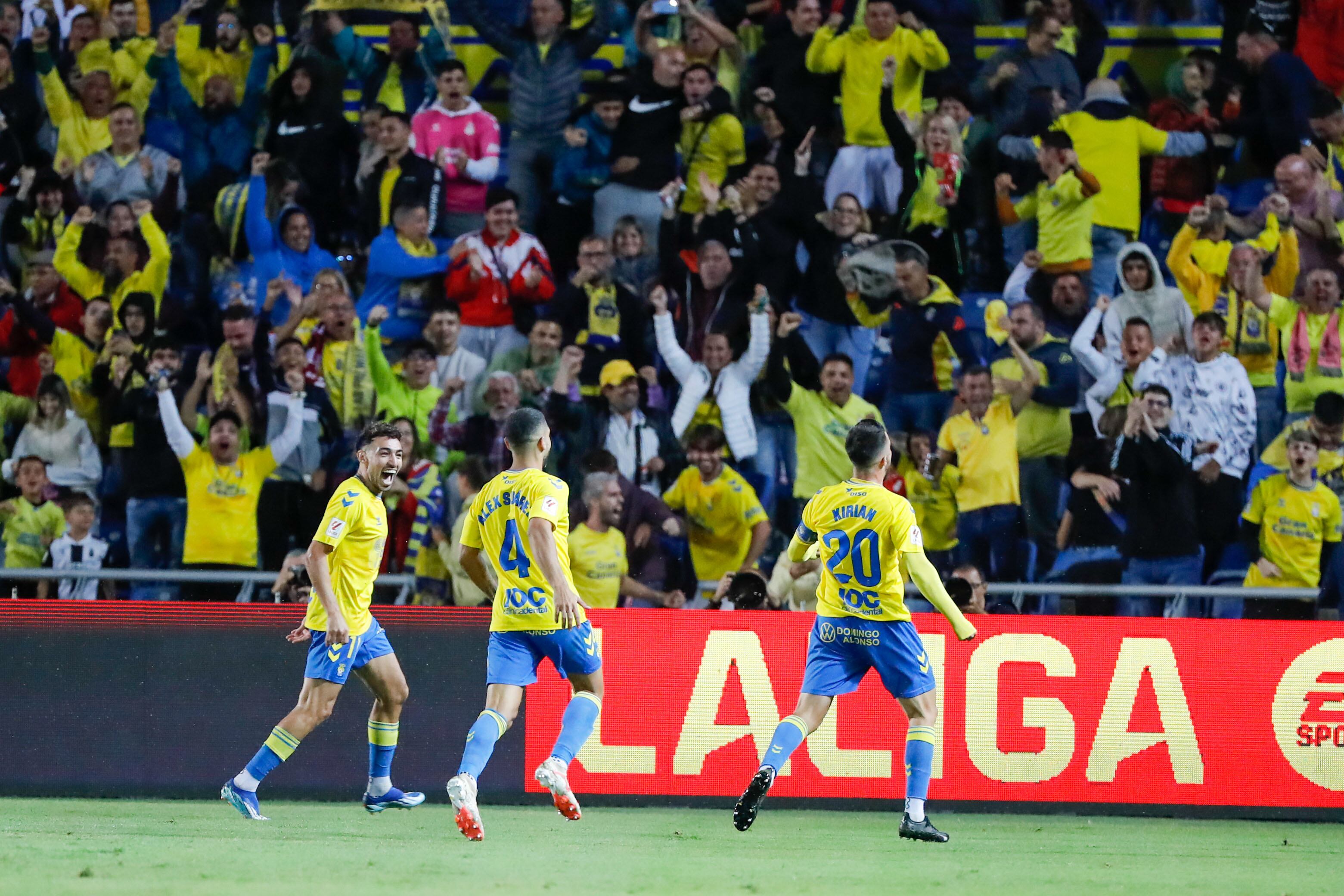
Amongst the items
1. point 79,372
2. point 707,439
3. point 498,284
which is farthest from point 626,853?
point 79,372

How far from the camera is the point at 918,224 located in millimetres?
12641

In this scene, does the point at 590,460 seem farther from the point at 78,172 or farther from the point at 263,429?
the point at 78,172

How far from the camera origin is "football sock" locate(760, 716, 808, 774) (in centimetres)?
723

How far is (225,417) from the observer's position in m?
12.0

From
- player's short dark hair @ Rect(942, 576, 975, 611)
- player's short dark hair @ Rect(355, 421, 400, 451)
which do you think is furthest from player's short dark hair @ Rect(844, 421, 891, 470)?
player's short dark hair @ Rect(942, 576, 975, 611)

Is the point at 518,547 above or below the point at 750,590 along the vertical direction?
above

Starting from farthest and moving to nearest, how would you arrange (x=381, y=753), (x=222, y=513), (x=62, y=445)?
(x=62, y=445), (x=222, y=513), (x=381, y=753)

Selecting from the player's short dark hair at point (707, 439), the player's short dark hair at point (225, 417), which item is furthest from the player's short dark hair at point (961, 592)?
the player's short dark hair at point (225, 417)

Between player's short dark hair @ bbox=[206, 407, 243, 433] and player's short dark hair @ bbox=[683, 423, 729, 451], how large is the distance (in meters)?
3.53

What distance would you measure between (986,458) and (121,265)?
23.9ft

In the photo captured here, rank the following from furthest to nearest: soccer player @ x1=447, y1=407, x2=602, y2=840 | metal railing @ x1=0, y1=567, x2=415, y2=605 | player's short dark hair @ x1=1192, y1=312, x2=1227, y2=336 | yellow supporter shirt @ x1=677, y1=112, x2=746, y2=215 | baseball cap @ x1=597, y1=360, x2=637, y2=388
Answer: yellow supporter shirt @ x1=677, y1=112, x2=746, y2=215 → baseball cap @ x1=597, y1=360, x2=637, y2=388 → player's short dark hair @ x1=1192, y1=312, x2=1227, y2=336 → metal railing @ x1=0, y1=567, x2=415, y2=605 → soccer player @ x1=447, y1=407, x2=602, y2=840

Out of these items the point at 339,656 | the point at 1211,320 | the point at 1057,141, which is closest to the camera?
the point at 339,656

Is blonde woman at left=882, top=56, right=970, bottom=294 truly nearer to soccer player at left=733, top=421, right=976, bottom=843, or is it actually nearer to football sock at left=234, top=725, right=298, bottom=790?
soccer player at left=733, top=421, right=976, bottom=843

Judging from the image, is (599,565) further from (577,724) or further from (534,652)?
(577,724)
